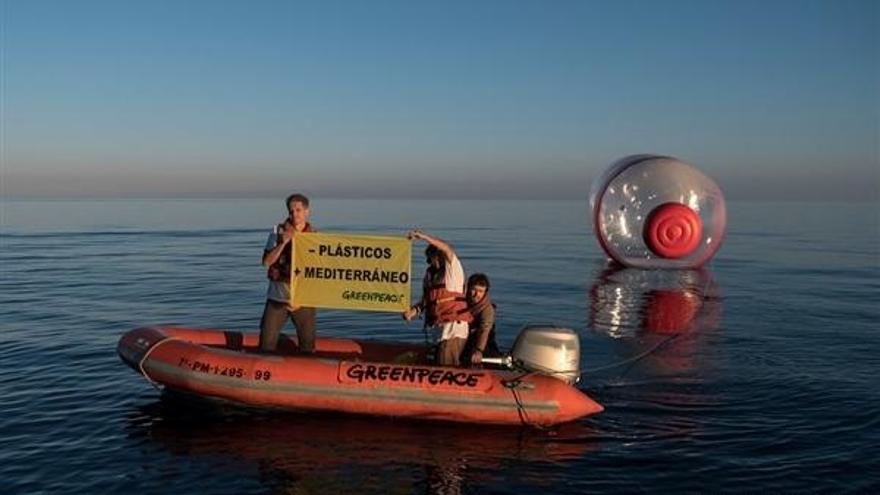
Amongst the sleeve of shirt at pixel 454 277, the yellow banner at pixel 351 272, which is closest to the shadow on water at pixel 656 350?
A: the sleeve of shirt at pixel 454 277

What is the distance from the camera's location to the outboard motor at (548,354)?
962 cm

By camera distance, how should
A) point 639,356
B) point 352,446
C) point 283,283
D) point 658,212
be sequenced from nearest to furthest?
1. point 352,446
2. point 283,283
3. point 639,356
4. point 658,212

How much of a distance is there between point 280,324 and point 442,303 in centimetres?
236

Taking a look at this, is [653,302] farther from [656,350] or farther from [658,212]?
[656,350]

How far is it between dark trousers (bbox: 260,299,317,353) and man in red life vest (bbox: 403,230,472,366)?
1520 millimetres

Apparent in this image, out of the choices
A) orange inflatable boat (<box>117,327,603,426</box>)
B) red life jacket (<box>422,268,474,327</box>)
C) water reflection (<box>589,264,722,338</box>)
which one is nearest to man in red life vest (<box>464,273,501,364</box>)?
red life jacket (<box>422,268,474,327</box>)

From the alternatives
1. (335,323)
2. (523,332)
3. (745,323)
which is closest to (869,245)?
(745,323)

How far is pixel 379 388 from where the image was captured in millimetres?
9328

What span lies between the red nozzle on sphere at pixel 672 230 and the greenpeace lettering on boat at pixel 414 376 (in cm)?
1295

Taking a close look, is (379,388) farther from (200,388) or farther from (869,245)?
(869,245)

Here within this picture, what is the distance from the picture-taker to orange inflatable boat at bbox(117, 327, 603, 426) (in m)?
9.17

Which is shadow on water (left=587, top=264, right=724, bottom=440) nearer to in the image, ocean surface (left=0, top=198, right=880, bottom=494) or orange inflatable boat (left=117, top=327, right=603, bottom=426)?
ocean surface (left=0, top=198, right=880, bottom=494)

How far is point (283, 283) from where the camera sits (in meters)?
9.97

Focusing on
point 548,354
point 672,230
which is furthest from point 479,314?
point 672,230
